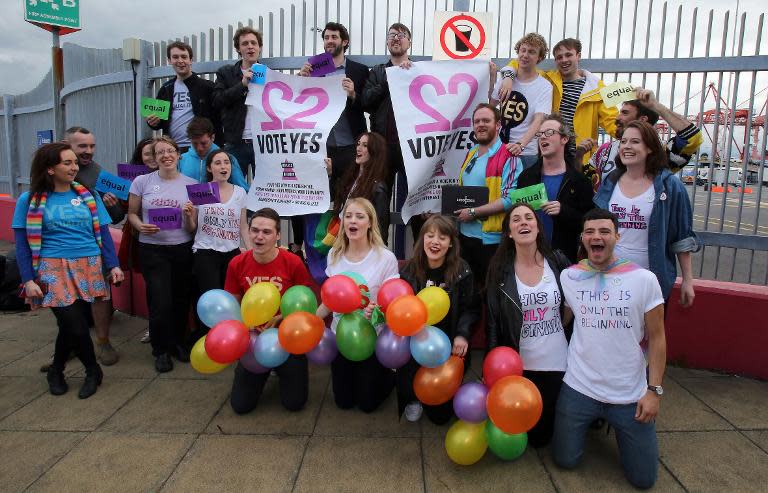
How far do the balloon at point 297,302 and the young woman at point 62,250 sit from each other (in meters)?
1.58

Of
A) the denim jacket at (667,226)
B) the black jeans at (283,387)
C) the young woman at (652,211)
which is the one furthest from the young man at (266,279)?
the denim jacket at (667,226)

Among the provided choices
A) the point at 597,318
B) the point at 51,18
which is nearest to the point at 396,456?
the point at 597,318

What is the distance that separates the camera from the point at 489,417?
304 centimetres

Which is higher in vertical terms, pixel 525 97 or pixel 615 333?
pixel 525 97

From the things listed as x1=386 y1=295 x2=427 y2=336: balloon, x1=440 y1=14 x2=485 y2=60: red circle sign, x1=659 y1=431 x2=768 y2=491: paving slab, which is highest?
x1=440 y1=14 x2=485 y2=60: red circle sign

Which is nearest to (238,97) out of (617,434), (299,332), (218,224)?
(218,224)

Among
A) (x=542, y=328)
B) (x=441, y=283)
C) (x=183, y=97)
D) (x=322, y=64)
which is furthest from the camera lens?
(x=183, y=97)

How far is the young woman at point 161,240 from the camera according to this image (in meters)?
4.59

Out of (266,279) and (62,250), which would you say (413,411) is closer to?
(266,279)

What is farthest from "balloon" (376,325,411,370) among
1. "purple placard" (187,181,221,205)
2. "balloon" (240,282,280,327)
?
"purple placard" (187,181,221,205)

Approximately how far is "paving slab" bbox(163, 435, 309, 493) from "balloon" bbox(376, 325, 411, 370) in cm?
75

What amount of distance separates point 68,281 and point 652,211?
13.8ft

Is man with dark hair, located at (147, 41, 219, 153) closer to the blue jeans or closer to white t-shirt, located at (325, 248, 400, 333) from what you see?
white t-shirt, located at (325, 248, 400, 333)

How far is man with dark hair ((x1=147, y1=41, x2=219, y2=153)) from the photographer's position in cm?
541
